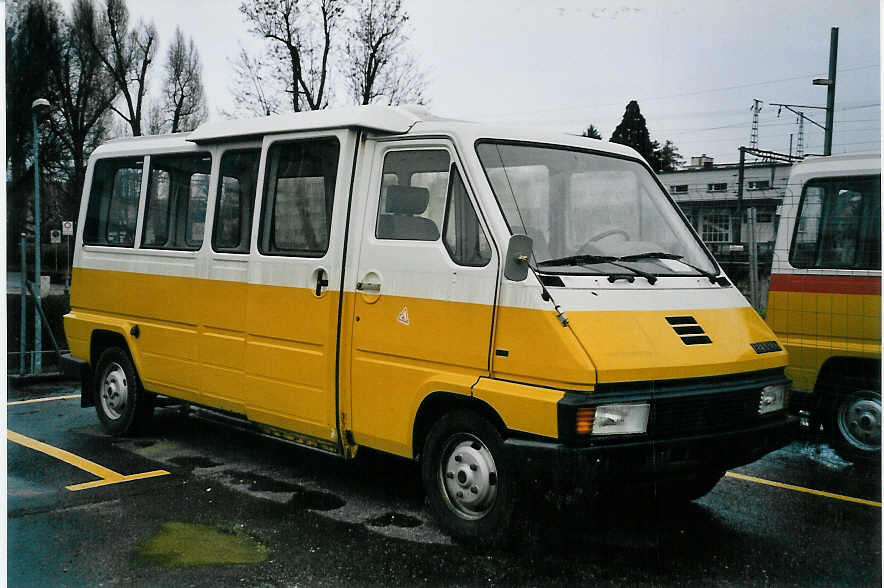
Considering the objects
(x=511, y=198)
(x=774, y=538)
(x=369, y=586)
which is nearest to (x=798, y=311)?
(x=774, y=538)

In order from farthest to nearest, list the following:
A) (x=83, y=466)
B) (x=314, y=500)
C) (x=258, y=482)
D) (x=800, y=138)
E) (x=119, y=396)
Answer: (x=119, y=396), (x=800, y=138), (x=83, y=466), (x=258, y=482), (x=314, y=500)

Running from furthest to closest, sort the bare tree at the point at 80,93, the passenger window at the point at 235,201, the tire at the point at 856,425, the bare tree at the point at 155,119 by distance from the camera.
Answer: the bare tree at the point at 155,119 < the bare tree at the point at 80,93 < the tire at the point at 856,425 < the passenger window at the point at 235,201

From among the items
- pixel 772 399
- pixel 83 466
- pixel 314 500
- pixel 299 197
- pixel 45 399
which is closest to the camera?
pixel 772 399

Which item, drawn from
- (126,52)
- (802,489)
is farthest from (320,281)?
(126,52)

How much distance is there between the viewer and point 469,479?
17.2 feet

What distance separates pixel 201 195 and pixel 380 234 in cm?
215

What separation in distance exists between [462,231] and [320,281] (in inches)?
46.9

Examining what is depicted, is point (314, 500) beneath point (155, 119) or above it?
beneath

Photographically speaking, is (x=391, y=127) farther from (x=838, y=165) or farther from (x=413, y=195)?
(x=838, y=165)

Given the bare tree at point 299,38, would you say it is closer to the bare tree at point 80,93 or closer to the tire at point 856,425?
the bare tree at point 80,93

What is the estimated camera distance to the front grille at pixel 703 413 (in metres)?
4.86

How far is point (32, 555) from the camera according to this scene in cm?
507

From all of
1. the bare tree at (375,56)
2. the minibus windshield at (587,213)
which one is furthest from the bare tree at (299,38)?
the minibus windshield at (587,213)

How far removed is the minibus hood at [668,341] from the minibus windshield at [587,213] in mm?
319
